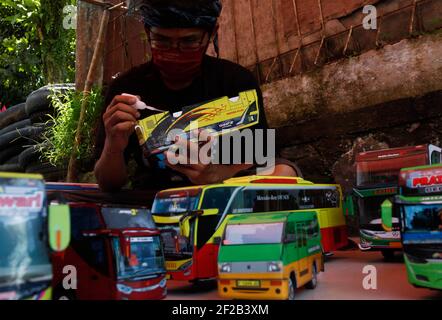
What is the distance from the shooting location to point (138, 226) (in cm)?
112

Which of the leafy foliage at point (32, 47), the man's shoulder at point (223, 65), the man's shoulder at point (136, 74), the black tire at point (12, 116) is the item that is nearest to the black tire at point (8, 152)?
the black tire at point (12, 116)

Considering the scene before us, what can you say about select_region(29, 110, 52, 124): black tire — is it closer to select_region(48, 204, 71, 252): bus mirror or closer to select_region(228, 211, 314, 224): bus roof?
select_region(228, 211, 314, 224): bus roof

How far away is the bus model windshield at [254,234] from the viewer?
1156mm

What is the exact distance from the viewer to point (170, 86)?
2.08 metres

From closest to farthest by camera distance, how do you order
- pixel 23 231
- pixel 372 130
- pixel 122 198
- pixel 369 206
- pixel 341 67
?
pixel 23 231
pixel 122 198
pixel 369 206
pixel 372 130
pixel 341 67

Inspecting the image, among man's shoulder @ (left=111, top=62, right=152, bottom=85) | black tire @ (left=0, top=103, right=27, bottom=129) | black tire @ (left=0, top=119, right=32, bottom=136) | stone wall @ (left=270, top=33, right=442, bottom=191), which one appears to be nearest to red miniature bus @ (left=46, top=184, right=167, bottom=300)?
man's shoulder @ (left=111, top=62, right=152, bottom=85)

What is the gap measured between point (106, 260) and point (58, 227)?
0.21 m

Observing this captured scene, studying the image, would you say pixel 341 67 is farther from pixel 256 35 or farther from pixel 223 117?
pixel 223 117

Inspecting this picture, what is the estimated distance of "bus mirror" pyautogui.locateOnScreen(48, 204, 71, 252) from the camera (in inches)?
32.9

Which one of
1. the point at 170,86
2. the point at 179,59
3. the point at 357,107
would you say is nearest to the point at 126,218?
the point at 179,59

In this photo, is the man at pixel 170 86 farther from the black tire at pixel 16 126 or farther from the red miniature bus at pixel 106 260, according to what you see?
the black tire at pixel 16 126

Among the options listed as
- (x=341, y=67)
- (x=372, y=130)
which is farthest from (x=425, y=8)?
(x=372, y=130)

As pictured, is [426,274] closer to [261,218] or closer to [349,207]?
[261,218]

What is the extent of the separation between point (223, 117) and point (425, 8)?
2.78 m
